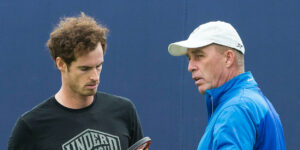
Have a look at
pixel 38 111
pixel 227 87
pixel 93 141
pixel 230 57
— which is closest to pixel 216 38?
pixel 230 57

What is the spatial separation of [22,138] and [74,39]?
590 millimetres

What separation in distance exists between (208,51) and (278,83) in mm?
2471

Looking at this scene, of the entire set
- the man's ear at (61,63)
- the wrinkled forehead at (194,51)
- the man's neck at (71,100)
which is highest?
the wrinkled forehead at (194,51)

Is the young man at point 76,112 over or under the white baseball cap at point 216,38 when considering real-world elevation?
under

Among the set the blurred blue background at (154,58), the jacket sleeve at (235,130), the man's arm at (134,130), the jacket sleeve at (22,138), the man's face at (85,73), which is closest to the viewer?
the jacket sleeve at (235,130)

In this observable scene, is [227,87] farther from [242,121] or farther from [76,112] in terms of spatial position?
[76,112]

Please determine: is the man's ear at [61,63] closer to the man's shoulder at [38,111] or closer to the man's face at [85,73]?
the man's face at [85,73]

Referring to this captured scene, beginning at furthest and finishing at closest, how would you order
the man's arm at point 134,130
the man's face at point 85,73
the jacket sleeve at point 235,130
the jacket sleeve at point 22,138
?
the man's arm at point 134,130
the man's face at point 85,73
the jacket sleeve at point 22,138
the jacket sleeve at point 235,130

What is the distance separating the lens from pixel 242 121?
2070mm

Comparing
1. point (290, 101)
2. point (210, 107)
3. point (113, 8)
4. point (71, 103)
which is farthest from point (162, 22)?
point (210, 107)

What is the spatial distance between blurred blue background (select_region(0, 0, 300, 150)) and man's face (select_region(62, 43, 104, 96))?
6.48 feet

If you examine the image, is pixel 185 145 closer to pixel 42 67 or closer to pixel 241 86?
pixel 42 67

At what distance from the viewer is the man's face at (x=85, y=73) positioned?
2758mm

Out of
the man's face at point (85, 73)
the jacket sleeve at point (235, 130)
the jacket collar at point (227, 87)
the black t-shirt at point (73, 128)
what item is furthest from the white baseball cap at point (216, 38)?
the black t-shirt at point (73, 128)
